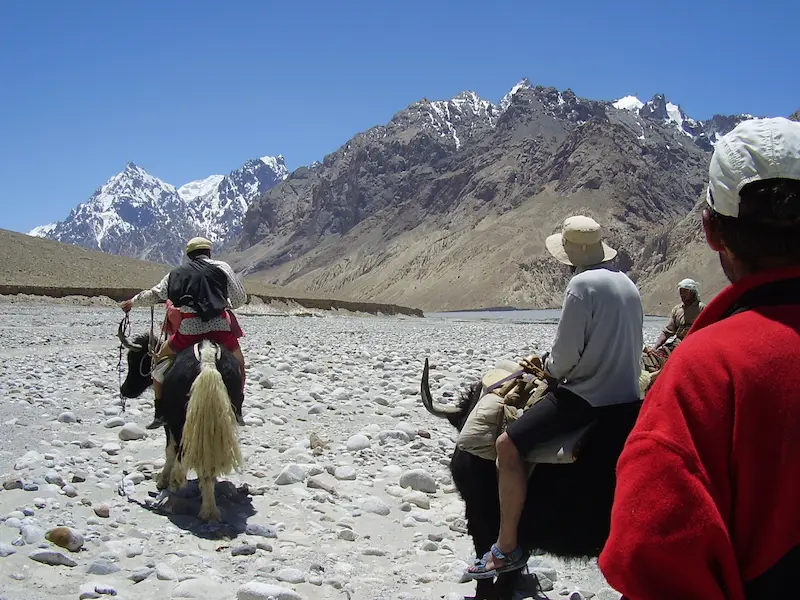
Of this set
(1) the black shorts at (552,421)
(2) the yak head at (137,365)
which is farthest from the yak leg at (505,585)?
(2) the yak head at (137,365)

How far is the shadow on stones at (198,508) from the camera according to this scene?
5718 mm

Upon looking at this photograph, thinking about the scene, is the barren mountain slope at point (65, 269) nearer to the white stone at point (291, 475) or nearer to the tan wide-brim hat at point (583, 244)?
the white stone at point (291, 475)

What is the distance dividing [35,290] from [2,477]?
3937cm

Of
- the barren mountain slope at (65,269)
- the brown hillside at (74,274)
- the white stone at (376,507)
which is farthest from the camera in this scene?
the barren mountain slope at (65,269)

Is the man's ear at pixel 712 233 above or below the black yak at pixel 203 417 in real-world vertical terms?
above

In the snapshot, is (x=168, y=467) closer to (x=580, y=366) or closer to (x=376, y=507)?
(x=376, y=507)

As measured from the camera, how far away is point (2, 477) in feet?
20.8

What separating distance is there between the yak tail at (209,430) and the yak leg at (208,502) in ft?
0.23

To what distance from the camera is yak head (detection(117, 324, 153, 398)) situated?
7484 millimetres

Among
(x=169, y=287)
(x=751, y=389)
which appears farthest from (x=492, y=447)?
(x=169, y=287)

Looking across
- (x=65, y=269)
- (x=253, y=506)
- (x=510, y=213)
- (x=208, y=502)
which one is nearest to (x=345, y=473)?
(x=253, y=506)

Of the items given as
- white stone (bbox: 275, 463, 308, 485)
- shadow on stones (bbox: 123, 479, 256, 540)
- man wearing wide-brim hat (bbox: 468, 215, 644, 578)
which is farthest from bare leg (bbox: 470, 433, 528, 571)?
white stone (bbox: 275, 463, 308, 485)

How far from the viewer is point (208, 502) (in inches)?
A: 233

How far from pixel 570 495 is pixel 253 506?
322cm
